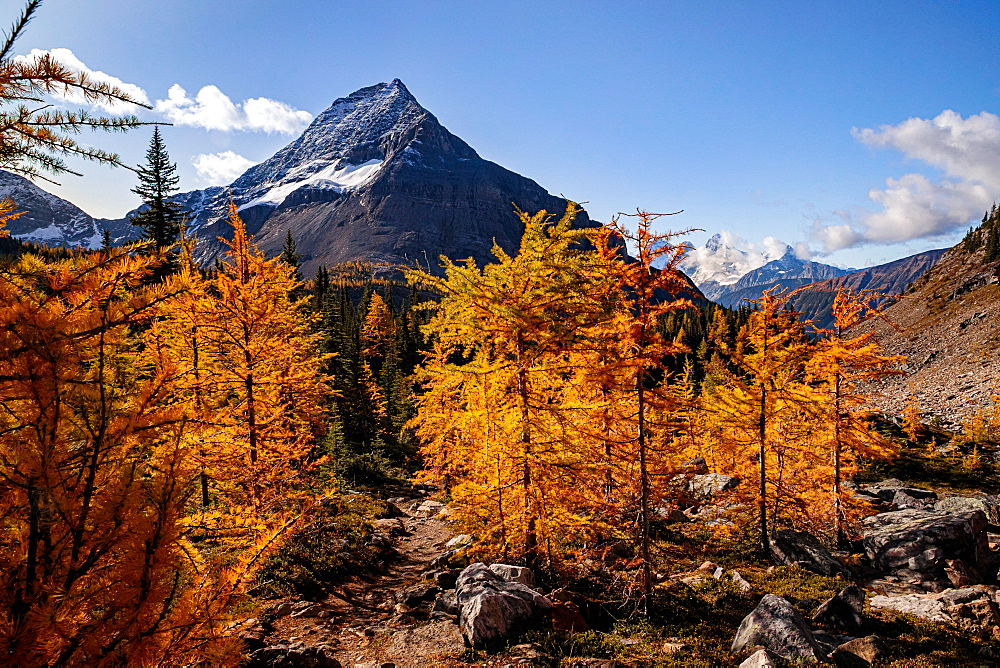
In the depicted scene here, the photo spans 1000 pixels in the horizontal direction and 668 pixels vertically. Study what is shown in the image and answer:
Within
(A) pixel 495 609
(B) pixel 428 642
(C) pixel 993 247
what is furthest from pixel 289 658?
(C) pixel 993 247

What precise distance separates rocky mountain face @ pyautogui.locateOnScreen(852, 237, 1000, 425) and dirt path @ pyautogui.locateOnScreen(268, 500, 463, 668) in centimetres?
3441

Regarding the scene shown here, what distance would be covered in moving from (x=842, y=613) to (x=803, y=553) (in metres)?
5.89

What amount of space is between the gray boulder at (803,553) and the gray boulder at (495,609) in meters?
10.8

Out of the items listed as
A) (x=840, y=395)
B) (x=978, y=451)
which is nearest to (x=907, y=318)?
(x=978, y=451)

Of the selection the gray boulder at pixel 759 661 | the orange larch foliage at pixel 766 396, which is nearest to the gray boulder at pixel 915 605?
the orange larch foliage at pixel 766 396

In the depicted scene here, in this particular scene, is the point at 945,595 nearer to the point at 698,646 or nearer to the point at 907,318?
the point at 698,646

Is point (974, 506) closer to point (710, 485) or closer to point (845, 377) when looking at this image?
point (710, 485)

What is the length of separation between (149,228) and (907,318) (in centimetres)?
10199

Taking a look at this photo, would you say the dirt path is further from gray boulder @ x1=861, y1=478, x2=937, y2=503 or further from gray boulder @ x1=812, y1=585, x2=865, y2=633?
gray boulder @ x1=861, y1=478, x2=937, y2=503

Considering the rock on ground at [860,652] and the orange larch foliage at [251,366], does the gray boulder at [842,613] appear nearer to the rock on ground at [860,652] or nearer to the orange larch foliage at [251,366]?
the rock on ground at [860,652]

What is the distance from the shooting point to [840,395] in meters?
16.3

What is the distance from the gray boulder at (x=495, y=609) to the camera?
356 inches

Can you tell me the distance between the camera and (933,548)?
48.5ft

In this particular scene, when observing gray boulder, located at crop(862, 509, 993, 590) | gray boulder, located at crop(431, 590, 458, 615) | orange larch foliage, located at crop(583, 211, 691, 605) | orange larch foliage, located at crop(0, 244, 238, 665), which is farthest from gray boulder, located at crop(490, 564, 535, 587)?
gray boulder, located at crop(862, 509, 993, 590)
